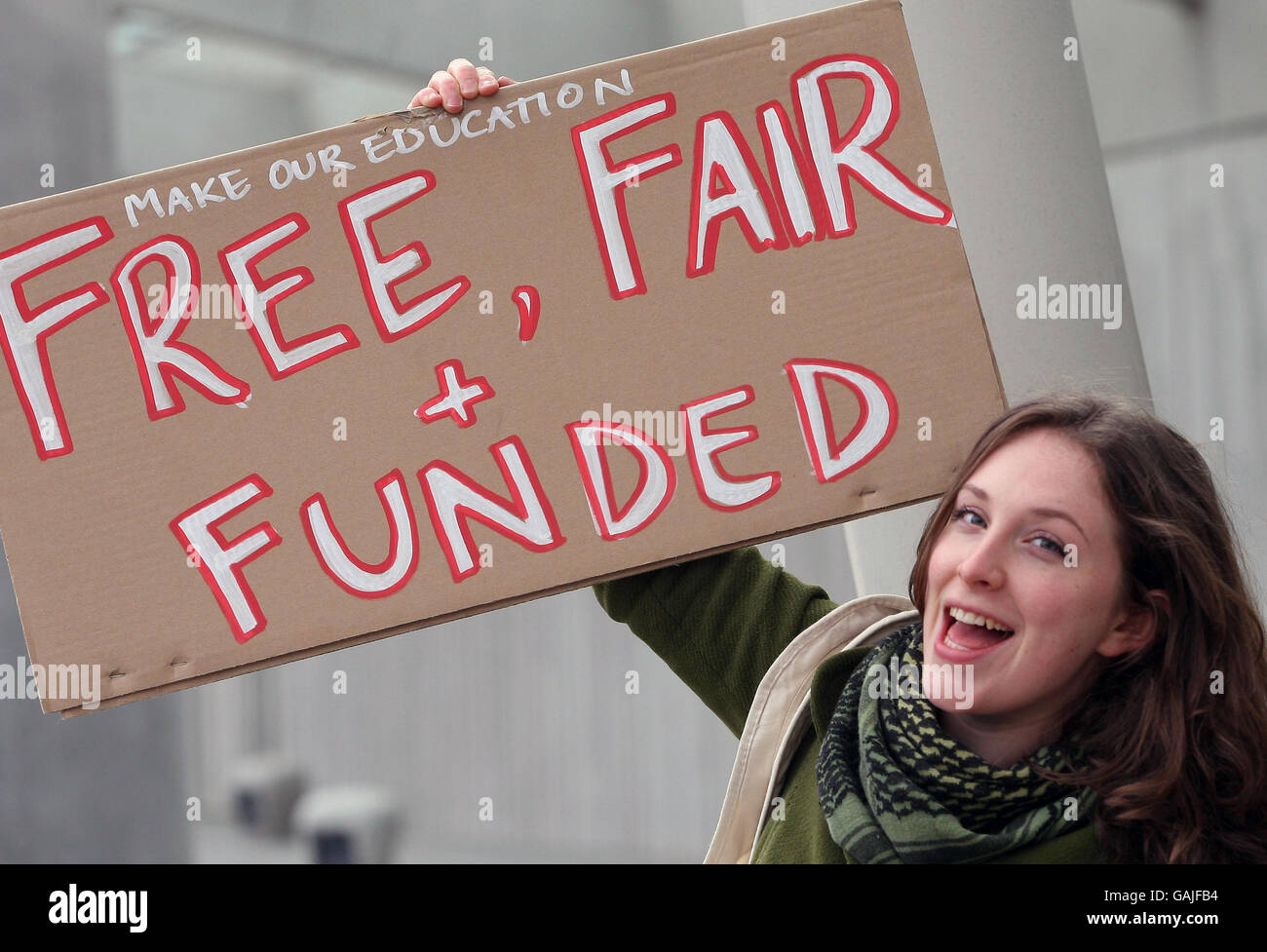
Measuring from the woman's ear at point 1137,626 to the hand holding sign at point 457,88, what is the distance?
870mm

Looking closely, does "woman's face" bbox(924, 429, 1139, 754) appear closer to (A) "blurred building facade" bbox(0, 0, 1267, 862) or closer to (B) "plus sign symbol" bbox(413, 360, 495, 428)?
(B) "plus sign symbol" bbox(413, 360, 495, 428)

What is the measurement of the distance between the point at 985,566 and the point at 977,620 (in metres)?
0.05

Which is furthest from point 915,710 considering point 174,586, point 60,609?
point 60,609

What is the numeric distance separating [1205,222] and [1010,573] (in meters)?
2.19

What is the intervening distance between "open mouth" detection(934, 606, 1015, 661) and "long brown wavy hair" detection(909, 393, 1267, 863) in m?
0.13

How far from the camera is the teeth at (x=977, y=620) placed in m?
1.20

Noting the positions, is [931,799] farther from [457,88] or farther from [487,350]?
[457,88]

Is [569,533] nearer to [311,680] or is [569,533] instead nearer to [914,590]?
[914,590]

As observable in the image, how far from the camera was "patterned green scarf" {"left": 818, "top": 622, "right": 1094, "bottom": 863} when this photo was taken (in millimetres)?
1193

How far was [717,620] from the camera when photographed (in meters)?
1.48

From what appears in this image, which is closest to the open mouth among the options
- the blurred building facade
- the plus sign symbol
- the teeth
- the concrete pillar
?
the teeth

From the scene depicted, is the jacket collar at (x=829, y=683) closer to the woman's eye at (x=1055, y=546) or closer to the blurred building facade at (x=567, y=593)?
the woman's eye at (x=1055, y=546)

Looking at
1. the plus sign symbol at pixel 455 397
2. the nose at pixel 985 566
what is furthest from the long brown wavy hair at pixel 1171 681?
the plus sign symbol at pixel 455 397
